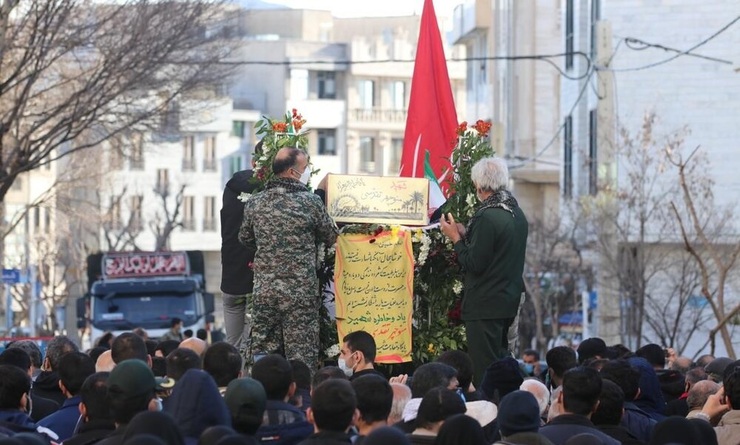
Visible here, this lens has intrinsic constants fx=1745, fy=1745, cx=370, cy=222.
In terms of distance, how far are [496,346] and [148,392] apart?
4.55 meters

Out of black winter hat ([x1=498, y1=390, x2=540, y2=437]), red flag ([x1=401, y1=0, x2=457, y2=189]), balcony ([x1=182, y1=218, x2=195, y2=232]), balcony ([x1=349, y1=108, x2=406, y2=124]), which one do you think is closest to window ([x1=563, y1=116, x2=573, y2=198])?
red flag ([x1=401, y1=0, x2=457, y2=189])

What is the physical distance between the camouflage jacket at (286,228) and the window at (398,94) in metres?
79.5

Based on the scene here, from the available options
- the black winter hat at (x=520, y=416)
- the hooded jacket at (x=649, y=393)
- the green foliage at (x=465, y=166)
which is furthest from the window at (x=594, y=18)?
the black winter hat at (x=520, y=416)

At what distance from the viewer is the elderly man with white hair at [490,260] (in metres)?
12.6

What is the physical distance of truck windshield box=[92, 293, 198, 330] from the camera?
35750 mm

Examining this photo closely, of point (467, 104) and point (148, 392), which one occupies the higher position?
point (467, 104)

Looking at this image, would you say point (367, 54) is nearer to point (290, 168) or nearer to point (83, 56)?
point (83, 56)

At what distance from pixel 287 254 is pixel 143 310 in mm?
23875

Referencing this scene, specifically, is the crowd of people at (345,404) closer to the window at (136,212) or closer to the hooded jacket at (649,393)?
the hooded jacket at (649,393)

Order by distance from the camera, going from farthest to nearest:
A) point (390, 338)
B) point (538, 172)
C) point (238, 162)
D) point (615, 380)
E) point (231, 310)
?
point (238, 162) → point (538, 172) → point (231, 310) → point (390, 338) → point (615, 380)

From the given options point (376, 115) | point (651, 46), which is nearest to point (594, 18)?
point (651, 46)

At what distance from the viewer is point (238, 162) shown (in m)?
87.4

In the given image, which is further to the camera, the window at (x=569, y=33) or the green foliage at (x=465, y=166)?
the window at (x=569, y=33)

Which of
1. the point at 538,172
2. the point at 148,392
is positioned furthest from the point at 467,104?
the point at 148,392
